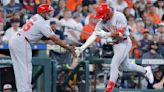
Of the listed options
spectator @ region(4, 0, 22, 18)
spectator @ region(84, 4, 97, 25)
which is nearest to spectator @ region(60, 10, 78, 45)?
spectator @ region(84, 4, 97, 25)

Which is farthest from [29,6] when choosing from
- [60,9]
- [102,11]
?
[102,11]

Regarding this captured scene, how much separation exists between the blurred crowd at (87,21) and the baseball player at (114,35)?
184 cm

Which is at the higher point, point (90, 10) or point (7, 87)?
point (90, 10)

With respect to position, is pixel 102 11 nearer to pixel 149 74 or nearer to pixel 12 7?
pixel 149 74

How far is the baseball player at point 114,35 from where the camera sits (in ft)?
38.7

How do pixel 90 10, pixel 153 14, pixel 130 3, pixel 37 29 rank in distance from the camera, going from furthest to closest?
1. pixel 130 3
2. pixel 153 14
3. pixel 90 10
4. pixel 37 29

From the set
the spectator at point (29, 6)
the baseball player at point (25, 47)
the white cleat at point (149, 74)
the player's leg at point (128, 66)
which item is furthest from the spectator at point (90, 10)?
the baseball player at point (25, 47)

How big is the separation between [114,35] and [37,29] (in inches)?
59.8

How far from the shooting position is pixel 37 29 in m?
11.6

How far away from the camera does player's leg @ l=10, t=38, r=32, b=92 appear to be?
1170cm

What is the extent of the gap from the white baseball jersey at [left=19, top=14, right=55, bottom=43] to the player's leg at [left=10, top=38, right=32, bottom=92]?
161mm

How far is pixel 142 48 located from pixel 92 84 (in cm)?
233

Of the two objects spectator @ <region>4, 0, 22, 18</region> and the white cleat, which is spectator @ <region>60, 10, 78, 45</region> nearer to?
spectator @ <region>4, 0, 22, 18</region>

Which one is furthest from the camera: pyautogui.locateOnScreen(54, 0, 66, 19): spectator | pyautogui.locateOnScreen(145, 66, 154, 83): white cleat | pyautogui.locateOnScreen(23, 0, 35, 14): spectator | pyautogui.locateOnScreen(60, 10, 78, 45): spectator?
pyautogui.locateOnScreen(54, 0, 66, 19): spectator
